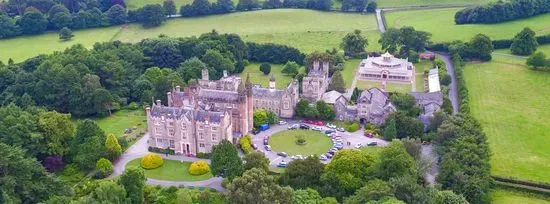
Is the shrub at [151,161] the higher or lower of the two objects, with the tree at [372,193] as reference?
lower

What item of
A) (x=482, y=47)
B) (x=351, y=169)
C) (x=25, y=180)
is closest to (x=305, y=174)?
(x=351, y=169)

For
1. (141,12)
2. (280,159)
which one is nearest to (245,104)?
(280,159)

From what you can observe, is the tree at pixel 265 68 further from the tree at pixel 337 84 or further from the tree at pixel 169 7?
the tree at pixel 169 7

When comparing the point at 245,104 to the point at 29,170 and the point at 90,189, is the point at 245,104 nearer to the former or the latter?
the point at 90,189

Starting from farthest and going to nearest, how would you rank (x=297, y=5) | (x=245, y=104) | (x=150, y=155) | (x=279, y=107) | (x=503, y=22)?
(x=297, y=5), (x=503, y=22), (x=279, y=107), (x=245, y=104), (x=150, y=155)

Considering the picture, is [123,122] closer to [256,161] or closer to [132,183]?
[132,183]

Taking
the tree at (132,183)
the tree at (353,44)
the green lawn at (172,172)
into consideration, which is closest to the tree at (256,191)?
the tree at (132,183)
